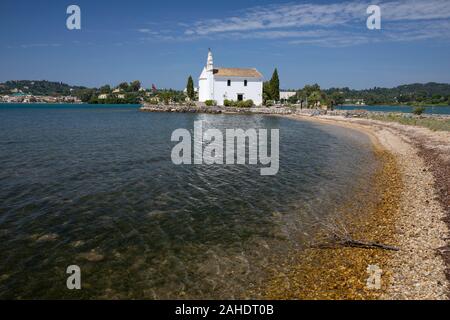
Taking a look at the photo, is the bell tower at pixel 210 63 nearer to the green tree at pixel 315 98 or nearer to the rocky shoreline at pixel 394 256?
the green tree at pixel 315 98

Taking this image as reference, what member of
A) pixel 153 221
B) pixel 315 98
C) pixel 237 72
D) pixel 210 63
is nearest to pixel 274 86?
pixel 237 72

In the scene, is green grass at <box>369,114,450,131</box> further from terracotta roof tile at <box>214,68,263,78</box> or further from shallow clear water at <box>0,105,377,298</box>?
terracotta roof tile at <box>214,68,263,78</box>

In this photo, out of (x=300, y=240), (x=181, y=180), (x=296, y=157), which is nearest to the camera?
(x=300, y=240)

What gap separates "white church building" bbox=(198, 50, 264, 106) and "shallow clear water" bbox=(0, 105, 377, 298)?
71.4 m

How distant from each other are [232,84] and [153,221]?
8272 cm

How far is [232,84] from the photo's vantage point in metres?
89.9

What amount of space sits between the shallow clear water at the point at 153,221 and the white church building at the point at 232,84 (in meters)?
71.4

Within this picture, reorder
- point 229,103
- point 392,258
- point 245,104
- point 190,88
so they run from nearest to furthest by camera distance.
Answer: point 392,258 < point 245,104 < point 229,103 < point 190,88

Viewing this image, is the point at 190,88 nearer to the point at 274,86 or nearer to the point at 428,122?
the point at 274,86
